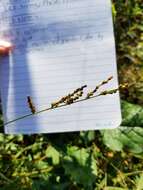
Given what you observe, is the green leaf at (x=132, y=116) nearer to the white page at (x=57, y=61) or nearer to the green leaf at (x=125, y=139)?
the green leaf at (x=125, y=139)

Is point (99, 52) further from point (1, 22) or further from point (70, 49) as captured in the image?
A: point (1, 22)

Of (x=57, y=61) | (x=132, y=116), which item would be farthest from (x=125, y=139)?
(x=57, y=61)

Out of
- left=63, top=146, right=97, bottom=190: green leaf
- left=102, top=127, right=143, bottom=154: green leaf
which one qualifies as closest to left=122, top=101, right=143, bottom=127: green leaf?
left=102, top=127, right=143, bottom=154: green leaf

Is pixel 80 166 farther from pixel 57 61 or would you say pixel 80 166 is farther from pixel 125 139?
pixel 57 61

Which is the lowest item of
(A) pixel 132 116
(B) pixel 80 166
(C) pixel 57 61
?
(B) pixel 80 166

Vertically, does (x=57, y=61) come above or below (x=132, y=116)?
above

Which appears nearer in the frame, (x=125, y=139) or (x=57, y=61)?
(x=57, y=61)

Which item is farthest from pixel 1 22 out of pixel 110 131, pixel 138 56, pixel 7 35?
pixel 138 56

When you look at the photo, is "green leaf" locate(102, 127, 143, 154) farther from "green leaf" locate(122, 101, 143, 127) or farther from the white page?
the white page
